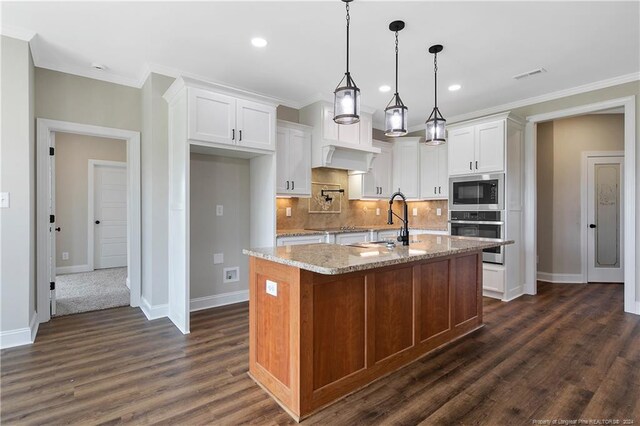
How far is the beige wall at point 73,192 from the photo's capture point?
6.10 m

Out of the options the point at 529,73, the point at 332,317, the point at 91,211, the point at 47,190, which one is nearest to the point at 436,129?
the point at 529,73

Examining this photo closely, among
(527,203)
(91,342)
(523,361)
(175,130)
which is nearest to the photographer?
(523,361)

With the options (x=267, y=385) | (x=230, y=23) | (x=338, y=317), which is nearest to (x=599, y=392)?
(x=338, y=317)

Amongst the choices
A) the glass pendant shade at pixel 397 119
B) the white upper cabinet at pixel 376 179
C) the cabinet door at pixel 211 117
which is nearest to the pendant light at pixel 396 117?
the glass pendant shade at pixel 397 119

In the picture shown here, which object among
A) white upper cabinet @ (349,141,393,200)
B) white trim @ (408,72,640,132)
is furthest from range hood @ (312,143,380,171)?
white trim @ (408,72,640,132)

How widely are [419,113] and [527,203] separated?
208cm

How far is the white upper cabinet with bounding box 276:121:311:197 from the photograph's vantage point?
172 inches

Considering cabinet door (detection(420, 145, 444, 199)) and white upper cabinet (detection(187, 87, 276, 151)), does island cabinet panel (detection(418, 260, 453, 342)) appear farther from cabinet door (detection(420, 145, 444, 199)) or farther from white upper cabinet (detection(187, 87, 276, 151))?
cabinet door (detection(420, 145, 444, 199))

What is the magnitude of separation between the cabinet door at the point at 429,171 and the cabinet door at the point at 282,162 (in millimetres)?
2520

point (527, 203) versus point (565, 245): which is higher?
point (527, 203)

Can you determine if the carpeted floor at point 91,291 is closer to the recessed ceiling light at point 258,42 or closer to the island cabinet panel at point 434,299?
the recessed ceiling light at point 258,42

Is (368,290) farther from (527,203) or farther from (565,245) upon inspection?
(565,245)

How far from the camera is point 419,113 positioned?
210 inches

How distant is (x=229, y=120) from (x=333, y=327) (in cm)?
245
